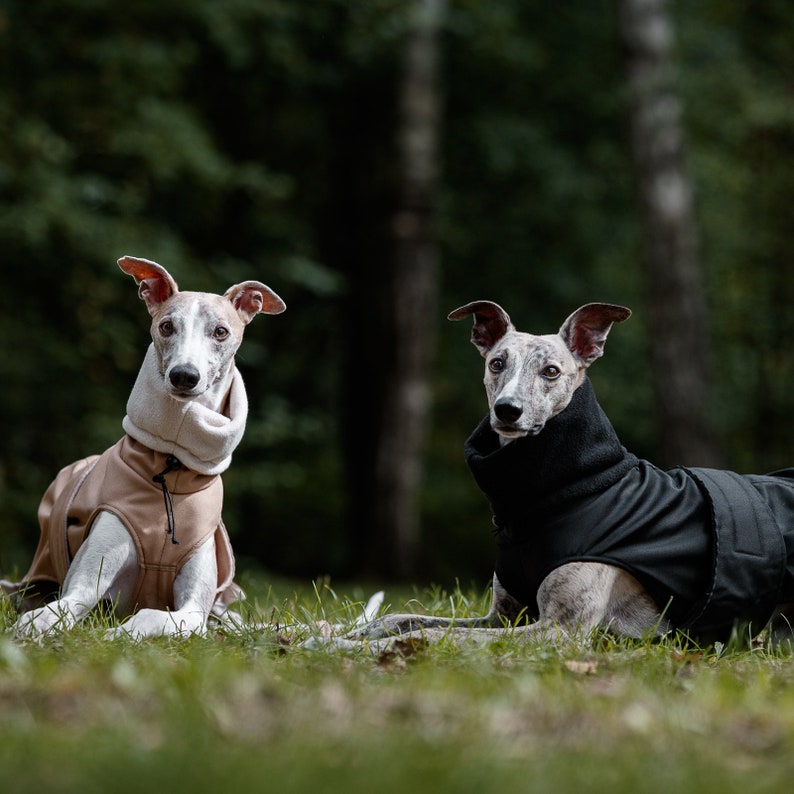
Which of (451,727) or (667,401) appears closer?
(451,727)

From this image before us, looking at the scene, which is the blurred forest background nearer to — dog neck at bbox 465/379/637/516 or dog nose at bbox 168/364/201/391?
dog nose at bbox 168/364/201/391

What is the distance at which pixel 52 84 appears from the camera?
12000 millimetres

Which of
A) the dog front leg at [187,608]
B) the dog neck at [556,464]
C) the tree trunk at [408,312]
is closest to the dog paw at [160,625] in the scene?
the dog front leg at [187,608]

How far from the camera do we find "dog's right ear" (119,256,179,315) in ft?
18.6

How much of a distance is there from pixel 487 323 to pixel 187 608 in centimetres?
194

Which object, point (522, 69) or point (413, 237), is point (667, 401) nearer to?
point (413, 237)

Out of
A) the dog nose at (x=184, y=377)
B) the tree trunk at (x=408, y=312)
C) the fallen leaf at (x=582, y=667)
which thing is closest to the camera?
the fallen leaf at (x=582, y=667)

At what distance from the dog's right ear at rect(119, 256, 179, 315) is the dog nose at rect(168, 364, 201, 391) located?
0.56 meters

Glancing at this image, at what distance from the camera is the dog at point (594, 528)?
5.07 metres

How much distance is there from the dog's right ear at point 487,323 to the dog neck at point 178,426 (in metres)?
1.21

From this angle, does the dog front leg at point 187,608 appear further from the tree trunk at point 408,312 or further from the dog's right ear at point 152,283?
the tree trunk at point 408,312

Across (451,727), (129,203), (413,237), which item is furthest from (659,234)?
(451,727)

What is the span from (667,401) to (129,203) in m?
5.75

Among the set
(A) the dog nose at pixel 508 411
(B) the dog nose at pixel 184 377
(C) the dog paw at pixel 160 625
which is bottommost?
(C) the dog paw at pixel 160 625
